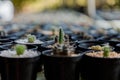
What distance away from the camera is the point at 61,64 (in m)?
2.79

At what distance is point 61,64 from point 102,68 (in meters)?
0.41

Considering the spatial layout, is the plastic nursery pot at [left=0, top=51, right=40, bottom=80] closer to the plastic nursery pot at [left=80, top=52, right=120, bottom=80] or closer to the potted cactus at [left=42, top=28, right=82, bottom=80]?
the potted cactus at [left=42, top=28, right=82, bottom=80]

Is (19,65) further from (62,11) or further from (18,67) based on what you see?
(62,11)

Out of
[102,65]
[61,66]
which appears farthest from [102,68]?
[61,66]

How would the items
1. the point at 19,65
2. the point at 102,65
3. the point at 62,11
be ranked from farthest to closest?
the point at 62,11 → the point at 102,65 → the point at 19,65

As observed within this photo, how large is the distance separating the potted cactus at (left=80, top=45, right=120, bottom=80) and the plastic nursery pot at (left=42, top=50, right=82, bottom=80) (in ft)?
0.43

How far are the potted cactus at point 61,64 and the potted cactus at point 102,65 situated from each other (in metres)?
0.13

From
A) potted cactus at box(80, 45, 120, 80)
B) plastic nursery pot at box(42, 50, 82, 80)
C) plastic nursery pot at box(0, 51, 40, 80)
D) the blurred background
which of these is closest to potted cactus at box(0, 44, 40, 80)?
plastic nursery pot at box(0, 51, 40, 80)

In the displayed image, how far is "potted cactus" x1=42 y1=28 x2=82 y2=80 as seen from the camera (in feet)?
9.15

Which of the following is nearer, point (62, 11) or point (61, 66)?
point (61, 66)

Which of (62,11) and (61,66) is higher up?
(62,11)

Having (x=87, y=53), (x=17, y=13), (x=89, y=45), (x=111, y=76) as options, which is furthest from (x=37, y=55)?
(x=17, y=13)

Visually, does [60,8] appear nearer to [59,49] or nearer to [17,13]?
[17,13]

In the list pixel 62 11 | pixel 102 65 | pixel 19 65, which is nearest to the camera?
pixel 19 65
